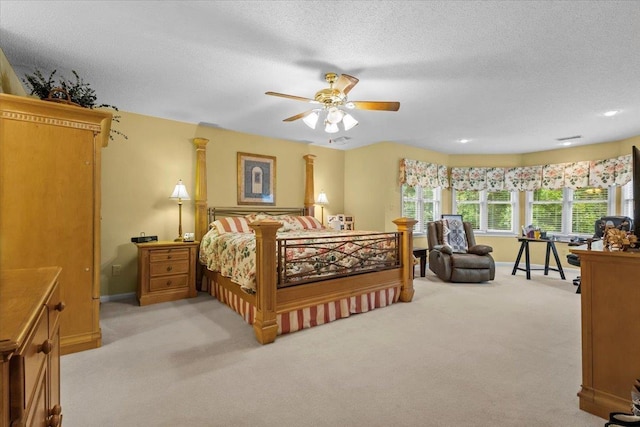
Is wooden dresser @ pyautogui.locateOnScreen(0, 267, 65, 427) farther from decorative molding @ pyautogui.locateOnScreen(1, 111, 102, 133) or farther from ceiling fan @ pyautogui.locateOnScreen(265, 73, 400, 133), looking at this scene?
ceiling fan @ pyautogui.locateOnScreen(265, 73, 400, 133)

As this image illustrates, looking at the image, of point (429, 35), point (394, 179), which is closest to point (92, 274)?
point (429, 35)

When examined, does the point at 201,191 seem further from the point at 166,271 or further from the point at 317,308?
the point at 317,308

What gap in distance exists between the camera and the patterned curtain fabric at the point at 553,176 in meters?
6.09

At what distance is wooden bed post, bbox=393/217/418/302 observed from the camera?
3.87 meters

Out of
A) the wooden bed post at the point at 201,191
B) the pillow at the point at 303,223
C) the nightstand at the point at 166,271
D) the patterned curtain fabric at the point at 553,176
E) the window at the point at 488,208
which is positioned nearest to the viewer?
the nightstand at the point at 166,271

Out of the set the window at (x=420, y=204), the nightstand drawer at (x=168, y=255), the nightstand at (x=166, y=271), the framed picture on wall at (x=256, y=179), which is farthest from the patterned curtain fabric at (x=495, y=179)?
the nightstand drawer at (x=168, y=255)

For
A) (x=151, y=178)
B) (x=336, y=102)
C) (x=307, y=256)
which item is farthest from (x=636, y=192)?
(x=151, y=178)

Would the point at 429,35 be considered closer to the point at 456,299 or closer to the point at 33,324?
the point at 33,324

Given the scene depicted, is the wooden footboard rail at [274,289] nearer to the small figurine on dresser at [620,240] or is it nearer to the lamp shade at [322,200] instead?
the small figurine on dresser at [620,240]

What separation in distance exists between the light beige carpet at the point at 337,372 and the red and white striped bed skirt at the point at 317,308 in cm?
9

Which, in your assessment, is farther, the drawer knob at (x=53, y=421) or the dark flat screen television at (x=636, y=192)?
the dark flat screen television at (x=636, y=192)

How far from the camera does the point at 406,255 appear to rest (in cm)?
389

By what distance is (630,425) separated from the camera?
140 centimetres

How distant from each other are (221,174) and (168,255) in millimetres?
1563
